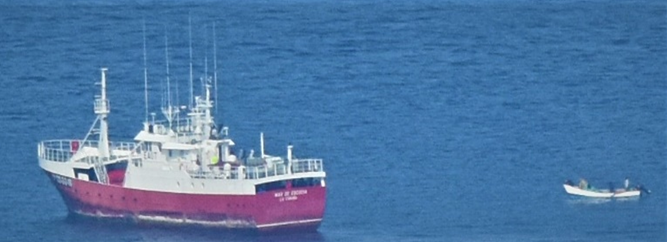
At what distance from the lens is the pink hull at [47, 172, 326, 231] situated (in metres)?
107

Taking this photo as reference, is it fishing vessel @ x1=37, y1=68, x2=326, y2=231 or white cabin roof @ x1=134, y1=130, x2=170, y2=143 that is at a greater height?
white cabin roof @ x1=134, y1=130, x2=170, y2=143

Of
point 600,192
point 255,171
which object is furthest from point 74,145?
point 600,192

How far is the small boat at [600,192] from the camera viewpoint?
114 m

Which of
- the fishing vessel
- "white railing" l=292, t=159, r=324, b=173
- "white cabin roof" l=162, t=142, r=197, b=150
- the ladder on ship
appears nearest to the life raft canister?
the fishing vessel

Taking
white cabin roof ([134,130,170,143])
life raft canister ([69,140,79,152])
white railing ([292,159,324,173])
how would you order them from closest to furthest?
white railing ([292,159,324,173])
white cabin roof ([134,130,170,143])
life raft canister ([69,140,79,152])

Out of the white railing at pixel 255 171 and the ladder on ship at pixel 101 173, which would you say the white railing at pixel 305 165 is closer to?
the white railing at pixel 255 171

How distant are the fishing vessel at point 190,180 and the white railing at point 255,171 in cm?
3

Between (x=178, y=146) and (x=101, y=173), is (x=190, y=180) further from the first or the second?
(x=101, y=173)

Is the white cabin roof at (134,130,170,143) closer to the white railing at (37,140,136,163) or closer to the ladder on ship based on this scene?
the ladder on ship

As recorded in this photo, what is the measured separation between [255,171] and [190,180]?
2170 millimetres

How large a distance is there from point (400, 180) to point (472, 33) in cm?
3116

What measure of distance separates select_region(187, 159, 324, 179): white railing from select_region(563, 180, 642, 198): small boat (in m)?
9.69

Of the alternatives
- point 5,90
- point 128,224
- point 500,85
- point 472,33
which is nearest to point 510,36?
point 472,33

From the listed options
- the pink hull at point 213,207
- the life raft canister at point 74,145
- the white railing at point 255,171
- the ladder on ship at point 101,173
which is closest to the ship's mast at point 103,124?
the ladder on ship at point 101,173
